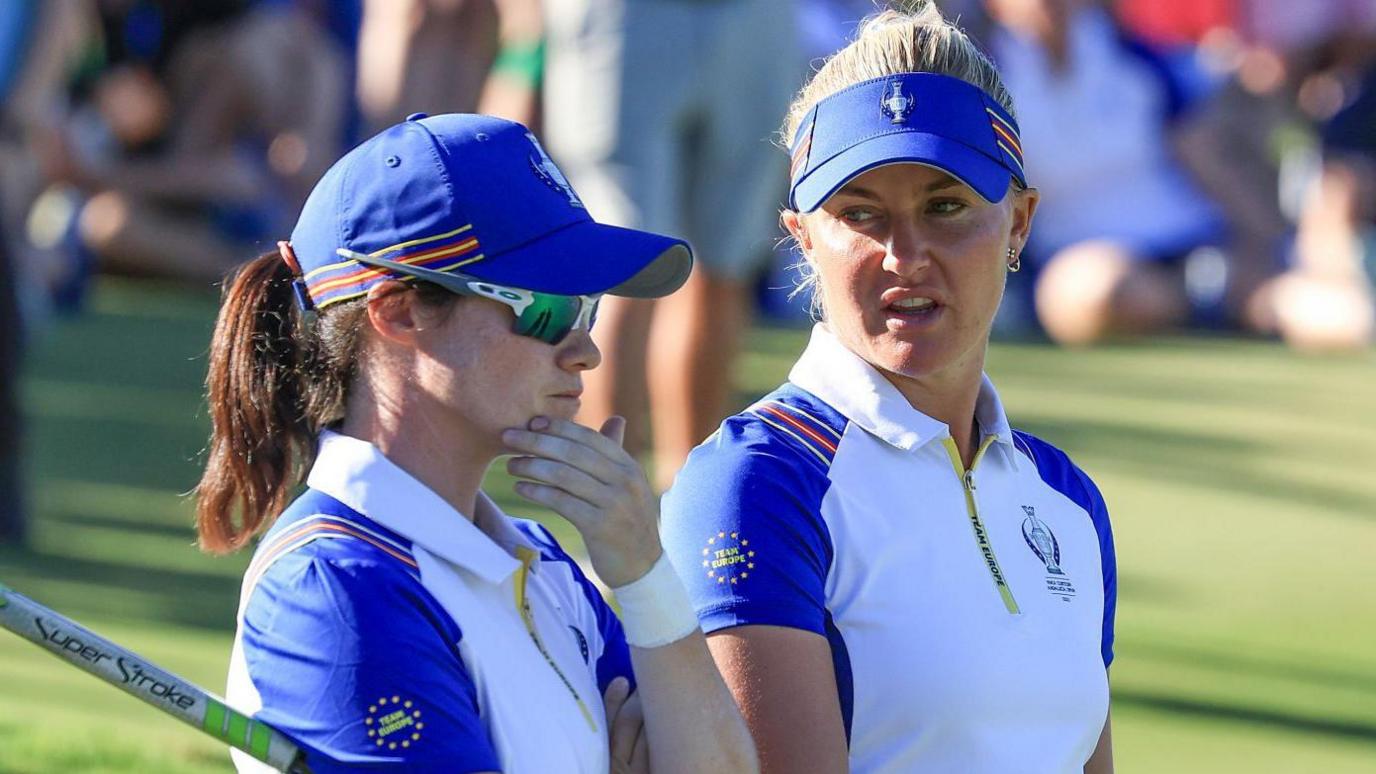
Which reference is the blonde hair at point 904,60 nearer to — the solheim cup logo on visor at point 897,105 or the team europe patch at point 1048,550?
the solheim cup logo on visor at point 897,105

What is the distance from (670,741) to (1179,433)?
5.80 meters

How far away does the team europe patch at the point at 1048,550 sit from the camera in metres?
2.83

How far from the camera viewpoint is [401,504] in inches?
93.0

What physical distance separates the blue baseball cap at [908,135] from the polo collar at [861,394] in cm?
20

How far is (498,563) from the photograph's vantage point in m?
2.41

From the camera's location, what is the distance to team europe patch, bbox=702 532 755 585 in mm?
2598

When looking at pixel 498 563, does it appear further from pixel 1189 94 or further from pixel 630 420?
pixel 1189 94

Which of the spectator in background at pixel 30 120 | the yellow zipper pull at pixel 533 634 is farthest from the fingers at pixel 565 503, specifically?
the spectator in background at pixel 30 120

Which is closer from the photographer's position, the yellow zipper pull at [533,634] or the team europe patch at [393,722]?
the team europe patch at [393,722]

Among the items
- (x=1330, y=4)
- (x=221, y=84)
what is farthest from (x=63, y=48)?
(x=1330, y=4)

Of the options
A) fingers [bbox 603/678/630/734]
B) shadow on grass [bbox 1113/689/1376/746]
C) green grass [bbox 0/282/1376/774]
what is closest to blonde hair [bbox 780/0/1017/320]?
fingers [bbox 603/678/630/734]

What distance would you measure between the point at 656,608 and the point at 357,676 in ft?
1.17

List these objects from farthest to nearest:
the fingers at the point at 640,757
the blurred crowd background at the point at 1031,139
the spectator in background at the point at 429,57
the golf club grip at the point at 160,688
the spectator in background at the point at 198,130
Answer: the spectator in background at the point at 198,130 → the blurred crowd background at the point at 1031,139 → the spectator in background at the point at 429,57 → the fingers at the point at 640,757 → the golf club grip at the point at 160,688

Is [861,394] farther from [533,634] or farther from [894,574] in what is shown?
[533,634]
